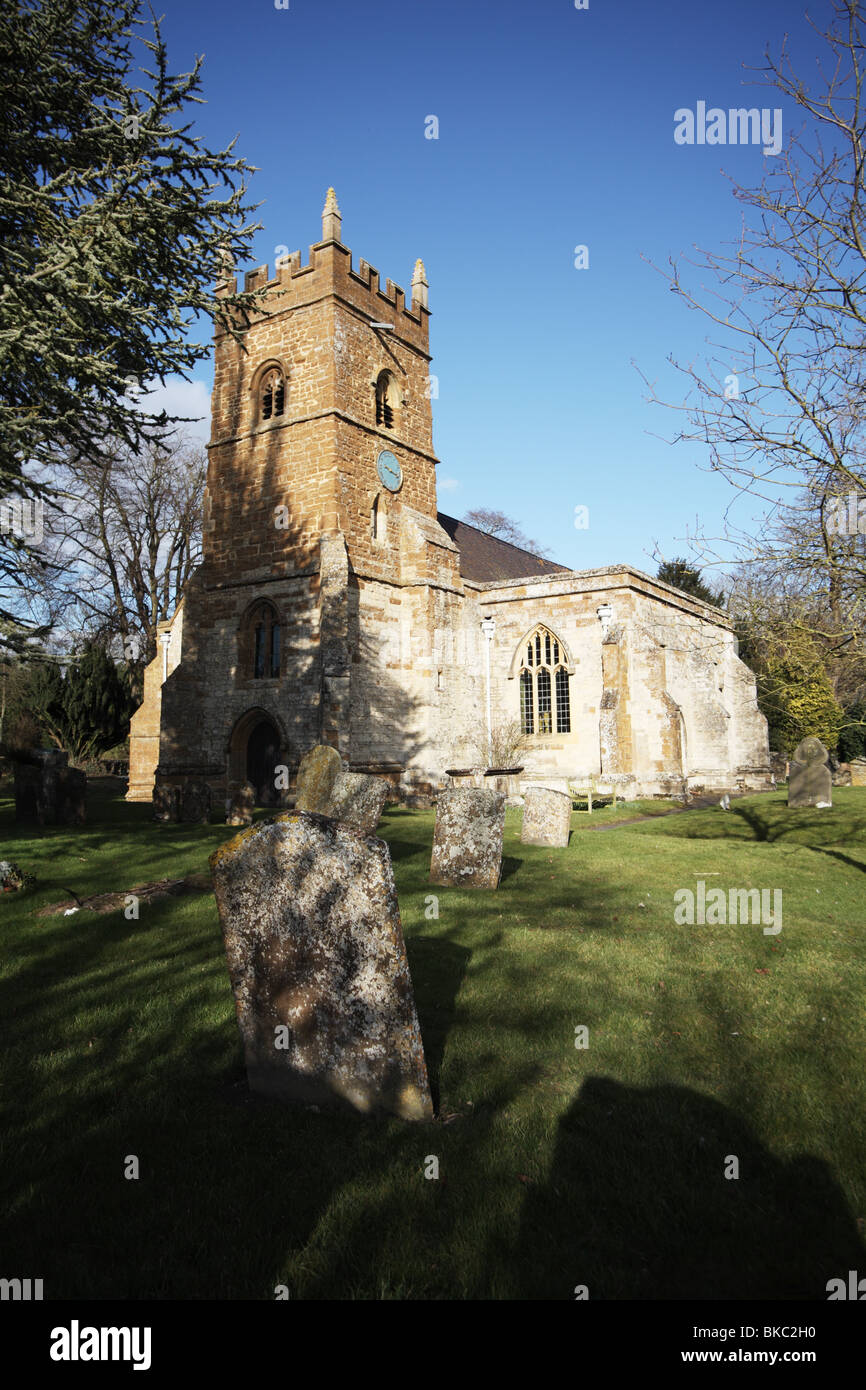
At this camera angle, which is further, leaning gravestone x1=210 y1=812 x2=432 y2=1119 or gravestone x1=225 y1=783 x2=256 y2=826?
gravestone x1=225 y1=783 x2=256 y2=826

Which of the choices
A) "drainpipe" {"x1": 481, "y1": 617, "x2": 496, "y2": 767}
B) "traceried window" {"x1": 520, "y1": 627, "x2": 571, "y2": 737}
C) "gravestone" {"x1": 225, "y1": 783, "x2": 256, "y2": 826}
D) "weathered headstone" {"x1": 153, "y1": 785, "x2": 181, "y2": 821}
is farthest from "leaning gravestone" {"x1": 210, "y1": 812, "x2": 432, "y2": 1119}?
"drainpipe" {"x1": 481, "y1": 617, "x2": 496, "y2": 767}

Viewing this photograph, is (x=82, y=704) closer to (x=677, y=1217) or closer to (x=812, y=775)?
(x=812, y=775)

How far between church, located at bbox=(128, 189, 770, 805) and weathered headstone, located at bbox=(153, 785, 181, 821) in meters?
3.34

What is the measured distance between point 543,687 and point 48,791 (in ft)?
45.5

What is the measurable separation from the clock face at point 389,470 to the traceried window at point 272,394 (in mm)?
2927

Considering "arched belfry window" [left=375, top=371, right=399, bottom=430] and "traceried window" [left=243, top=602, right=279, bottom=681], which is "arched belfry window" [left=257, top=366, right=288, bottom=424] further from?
"traceried window" [left=243, top=602, right=279, bottom=681]

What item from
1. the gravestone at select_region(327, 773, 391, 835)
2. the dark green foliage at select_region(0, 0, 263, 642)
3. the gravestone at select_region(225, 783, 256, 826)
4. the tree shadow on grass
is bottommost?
the tree shadow on grass

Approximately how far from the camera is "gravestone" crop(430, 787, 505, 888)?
27.4ft

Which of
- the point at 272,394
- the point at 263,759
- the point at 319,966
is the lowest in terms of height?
the point at 319,966

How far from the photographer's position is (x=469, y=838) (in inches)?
332

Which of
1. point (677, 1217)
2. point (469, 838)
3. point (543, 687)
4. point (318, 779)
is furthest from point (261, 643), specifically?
point (677, 1217)
